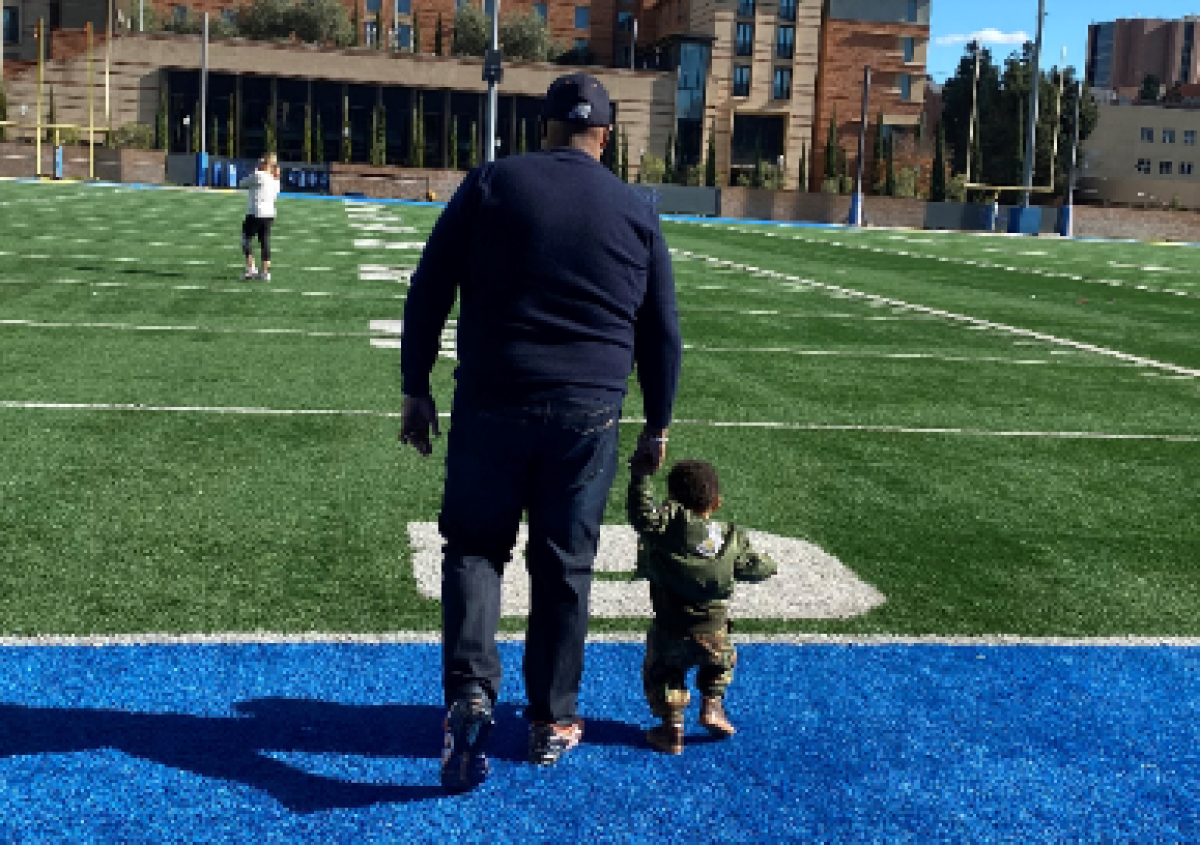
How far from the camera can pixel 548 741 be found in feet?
13.8

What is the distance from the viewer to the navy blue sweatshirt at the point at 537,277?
400 centimetres

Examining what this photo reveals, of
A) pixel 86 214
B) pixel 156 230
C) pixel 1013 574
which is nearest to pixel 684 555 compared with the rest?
pixel 1013 574

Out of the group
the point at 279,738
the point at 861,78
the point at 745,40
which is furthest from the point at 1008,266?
the point at 861,78

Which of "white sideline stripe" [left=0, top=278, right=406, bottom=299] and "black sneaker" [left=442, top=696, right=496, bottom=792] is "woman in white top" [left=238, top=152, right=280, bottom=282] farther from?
"black sneaker" [left=442, top=696, right=496, bottom=792]

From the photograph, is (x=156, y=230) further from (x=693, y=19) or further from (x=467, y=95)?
(x=693, y=19)

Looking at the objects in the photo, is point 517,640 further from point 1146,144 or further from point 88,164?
point 1146,144

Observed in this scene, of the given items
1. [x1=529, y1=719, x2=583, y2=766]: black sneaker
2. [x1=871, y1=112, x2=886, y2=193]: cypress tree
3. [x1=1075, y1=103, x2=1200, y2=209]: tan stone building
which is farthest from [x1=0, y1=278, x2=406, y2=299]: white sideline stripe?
[x1=1075, y1=103, x2=1200, y2=209]: tan stone building

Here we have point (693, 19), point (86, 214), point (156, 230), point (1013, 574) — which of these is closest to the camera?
point (1013, 574)

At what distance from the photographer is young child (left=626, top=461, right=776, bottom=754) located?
14.1ft

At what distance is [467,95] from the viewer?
76750mm

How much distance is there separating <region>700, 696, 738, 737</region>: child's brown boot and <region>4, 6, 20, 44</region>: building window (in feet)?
274

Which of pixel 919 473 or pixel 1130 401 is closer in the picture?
pixel 919 473

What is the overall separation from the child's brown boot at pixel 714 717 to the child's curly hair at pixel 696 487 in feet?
1.93

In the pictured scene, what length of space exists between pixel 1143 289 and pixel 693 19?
201 ft
